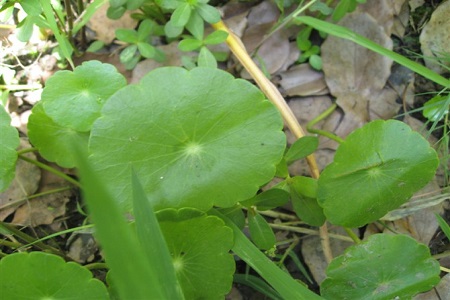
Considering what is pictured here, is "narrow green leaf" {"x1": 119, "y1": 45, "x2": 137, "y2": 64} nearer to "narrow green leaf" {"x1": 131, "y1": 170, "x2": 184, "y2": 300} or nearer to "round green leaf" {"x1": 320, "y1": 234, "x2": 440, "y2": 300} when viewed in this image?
"narrow green leaf" {"x1": 131, "y1": 170, "x2": 184, "y2": 300}

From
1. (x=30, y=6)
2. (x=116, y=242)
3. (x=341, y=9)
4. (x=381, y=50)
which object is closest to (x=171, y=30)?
(x=30, y=6)

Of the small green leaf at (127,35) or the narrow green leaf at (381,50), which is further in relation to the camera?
the small green leaf at (127,35)

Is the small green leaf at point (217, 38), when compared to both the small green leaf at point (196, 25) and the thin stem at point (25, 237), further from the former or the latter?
the thin stem at point (25, 237)

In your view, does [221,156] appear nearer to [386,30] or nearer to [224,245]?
[224,245]

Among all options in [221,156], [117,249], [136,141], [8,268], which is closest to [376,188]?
[221,156]

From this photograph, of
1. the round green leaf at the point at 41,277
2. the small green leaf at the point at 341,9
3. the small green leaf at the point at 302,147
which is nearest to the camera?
the round green leaf at the point at 41,277

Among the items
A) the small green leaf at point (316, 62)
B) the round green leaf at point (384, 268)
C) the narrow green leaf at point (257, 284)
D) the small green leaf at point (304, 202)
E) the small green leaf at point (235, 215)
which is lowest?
the narrow green leaf at point (257, 284)

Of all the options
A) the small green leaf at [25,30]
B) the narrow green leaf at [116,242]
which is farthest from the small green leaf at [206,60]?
the narrow green leaf at [116,242]
